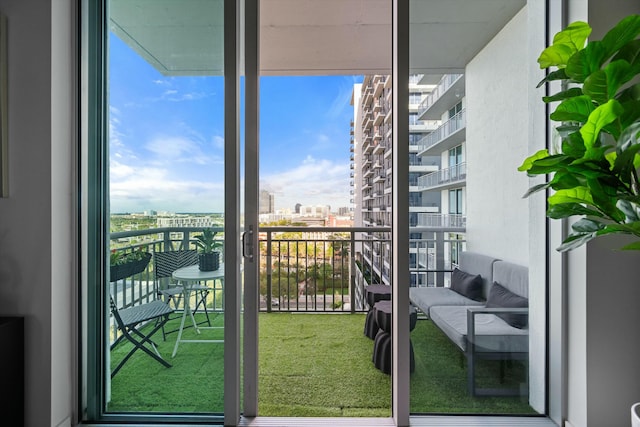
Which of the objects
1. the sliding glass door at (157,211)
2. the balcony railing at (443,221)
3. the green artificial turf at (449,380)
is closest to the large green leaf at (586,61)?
the balcony railing at (443,221)

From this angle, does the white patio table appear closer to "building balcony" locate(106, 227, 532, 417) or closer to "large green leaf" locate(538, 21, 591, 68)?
"building balcony" locate(106, 227, 532, 417)

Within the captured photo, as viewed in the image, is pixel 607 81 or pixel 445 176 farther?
pixel 445 176

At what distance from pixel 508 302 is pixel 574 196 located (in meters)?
0.87

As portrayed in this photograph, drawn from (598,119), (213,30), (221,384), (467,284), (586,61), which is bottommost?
(221,384)

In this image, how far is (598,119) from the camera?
41.4 inches

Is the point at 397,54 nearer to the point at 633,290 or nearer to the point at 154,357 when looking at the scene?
the point at 633,290

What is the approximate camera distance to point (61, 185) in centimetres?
175

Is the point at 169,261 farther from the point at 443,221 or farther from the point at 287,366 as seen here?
the point at 443,221

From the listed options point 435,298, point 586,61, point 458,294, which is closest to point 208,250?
point 435,298

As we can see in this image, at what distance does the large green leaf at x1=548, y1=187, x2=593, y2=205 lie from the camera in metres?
1.22

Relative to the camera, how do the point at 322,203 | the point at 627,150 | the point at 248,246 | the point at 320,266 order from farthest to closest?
the point at 320,266, the point at 322,203, the point at 248,246, the point at 627,150

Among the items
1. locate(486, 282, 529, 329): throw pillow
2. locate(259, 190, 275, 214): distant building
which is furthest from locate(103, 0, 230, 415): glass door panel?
locate(486, 282, 529, 329): throw pillow

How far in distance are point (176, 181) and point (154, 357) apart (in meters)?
1.02

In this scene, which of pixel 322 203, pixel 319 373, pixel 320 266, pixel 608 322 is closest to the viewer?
pixel 608 322
